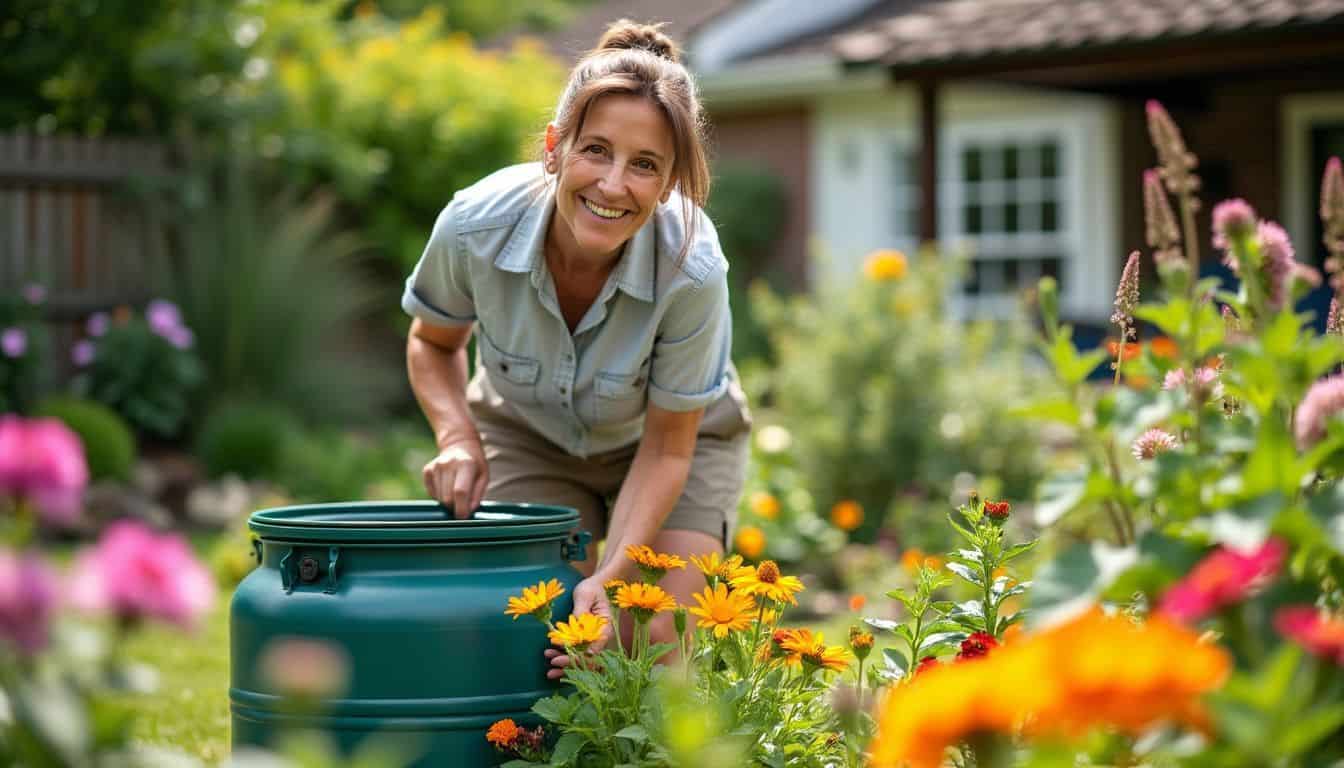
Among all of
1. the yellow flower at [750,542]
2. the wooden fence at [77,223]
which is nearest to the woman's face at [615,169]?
the yellow flower at [750,542]

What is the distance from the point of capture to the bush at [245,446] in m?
7.41

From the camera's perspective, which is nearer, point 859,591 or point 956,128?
point 859,591

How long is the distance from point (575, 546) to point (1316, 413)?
1308mm

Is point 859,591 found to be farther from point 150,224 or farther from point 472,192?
point 150,224

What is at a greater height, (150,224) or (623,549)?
(150,224)

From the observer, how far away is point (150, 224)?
812cm

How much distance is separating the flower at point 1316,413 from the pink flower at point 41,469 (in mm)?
1107

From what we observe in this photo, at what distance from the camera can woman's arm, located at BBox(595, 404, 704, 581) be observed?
265cm

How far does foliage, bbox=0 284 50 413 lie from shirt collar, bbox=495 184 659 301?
4.97 meters

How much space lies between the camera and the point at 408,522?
104 inches

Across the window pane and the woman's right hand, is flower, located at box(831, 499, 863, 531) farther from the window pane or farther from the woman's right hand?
the window pane

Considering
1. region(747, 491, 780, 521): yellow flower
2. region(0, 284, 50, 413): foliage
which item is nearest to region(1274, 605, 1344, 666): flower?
region(747, 491, 780, 521): yellow flower

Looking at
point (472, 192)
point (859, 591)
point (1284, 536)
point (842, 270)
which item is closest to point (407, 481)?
point (859, 591)

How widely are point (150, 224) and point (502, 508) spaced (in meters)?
5.98
